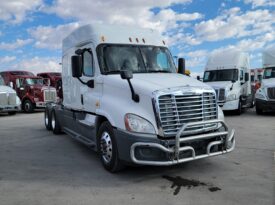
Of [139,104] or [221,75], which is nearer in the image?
[139,104]

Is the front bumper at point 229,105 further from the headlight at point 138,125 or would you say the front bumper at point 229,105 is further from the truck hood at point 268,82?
the headlight at point 138,125

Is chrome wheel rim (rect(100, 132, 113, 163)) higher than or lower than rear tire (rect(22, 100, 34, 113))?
higher

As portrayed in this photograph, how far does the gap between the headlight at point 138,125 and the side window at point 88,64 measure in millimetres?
1961

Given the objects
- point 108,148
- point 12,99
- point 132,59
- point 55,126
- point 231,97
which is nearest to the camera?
point 108,148

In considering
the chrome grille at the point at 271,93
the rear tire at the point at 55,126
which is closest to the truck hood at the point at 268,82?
the chrome grille at the point at 271,93

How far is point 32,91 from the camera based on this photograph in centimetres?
2130

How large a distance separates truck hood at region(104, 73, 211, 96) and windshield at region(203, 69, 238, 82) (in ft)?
35.5

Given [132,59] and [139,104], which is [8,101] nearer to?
[132,59]

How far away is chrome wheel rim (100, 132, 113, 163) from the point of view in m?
6.21

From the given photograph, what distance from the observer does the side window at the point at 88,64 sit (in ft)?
23.4

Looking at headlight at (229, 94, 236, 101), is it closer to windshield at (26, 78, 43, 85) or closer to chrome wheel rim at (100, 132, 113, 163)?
chrome wheel rim at (100, 132, 113, 163)

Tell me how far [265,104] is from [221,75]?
271 centimetres

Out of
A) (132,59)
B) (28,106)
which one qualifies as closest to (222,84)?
(132,59)

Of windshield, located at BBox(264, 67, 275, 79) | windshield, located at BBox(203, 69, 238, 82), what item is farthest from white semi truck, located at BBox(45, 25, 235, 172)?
windshield, located at BBox(264, 67, 275, 79)
